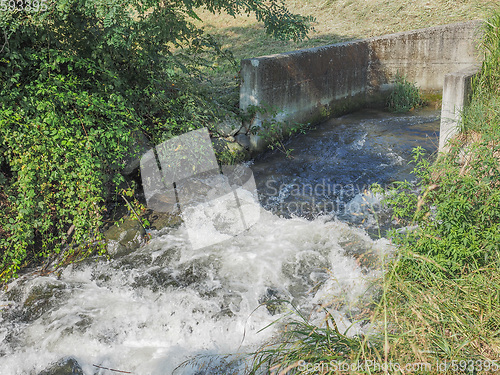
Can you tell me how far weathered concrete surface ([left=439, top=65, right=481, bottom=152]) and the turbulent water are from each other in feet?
5.10

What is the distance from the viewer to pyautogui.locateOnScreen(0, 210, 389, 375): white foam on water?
3605 millimetres

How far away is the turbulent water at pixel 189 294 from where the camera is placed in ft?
11.8

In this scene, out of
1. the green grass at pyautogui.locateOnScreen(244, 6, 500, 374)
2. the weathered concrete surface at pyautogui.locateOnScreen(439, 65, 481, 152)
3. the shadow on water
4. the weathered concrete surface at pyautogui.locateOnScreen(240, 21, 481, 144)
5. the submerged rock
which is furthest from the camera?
the weathered concrete surface at pyautogui.locateOnScreen(240, 21, 481, 144)

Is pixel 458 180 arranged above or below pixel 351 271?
above

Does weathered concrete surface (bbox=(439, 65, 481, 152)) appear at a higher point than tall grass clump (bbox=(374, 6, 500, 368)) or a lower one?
higher

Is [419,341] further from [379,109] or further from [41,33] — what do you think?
[379,109]

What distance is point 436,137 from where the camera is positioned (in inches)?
305

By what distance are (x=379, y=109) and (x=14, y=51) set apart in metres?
7.33

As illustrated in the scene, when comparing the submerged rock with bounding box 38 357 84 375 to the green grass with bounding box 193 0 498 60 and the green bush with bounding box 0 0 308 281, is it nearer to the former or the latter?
the green bush with bounding box 0 0 308 281

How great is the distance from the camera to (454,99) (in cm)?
600

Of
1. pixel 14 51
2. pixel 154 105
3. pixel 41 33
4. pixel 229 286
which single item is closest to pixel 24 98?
pixel 14 51

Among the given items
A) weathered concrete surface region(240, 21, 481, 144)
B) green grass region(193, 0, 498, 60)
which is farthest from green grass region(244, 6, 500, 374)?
green grass region(193, 0, 498, 60)

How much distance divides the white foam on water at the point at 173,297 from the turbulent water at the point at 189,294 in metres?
0.01

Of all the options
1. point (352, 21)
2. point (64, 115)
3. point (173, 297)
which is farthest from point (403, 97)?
point (173, 297)
